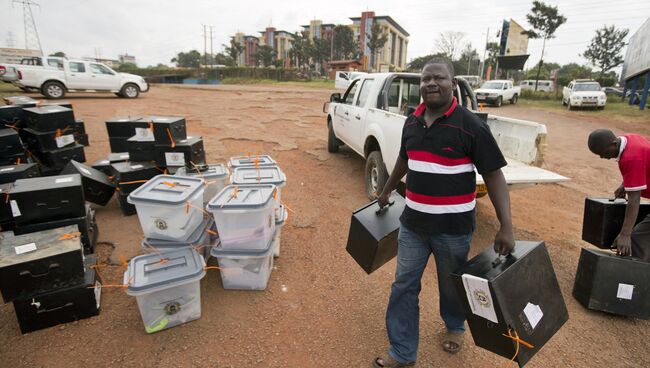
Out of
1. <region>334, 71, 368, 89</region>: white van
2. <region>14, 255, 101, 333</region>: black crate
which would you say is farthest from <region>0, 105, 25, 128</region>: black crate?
<region>334, 71, 368, 89</region>: white van

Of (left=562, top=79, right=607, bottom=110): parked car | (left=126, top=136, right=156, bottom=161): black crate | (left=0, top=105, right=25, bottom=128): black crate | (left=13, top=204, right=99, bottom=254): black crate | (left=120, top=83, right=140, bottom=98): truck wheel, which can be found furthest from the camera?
(left=562, top=79, right=607, bottom=110): parked car

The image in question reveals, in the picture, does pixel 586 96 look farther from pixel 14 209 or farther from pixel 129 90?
pixel 14 209

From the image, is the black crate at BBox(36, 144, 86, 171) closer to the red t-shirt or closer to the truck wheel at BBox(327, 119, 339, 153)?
the truck wheel at BBox(327, 119, 339, 153)

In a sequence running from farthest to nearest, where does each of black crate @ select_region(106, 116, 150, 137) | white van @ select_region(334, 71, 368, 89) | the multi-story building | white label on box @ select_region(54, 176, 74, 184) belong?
1. the multi-story building
2. white van @ select_region(334, 71, 368, 89)
3. black crate @ select_region(106, 116, 150, 137)
4. white label on box @ select_region(54, 176, 74, 184)

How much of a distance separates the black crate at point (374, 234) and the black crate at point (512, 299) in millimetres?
660

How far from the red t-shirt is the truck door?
17.6 metres

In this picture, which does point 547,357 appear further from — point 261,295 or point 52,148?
point 52,148

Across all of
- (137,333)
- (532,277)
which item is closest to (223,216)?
(137,333)

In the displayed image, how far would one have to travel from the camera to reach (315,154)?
25.1ft

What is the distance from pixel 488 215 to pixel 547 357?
→ 2.54m

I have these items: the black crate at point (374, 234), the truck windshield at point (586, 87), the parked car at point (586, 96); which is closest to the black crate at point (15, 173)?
the black crate at point (374, 234)

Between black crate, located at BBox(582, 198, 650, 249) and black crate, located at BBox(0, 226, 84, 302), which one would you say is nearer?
black crate, located at BBox(0, 226, 84, 302)

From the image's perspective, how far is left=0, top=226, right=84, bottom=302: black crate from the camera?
2.42 m

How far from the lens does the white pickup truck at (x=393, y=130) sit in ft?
13.6
